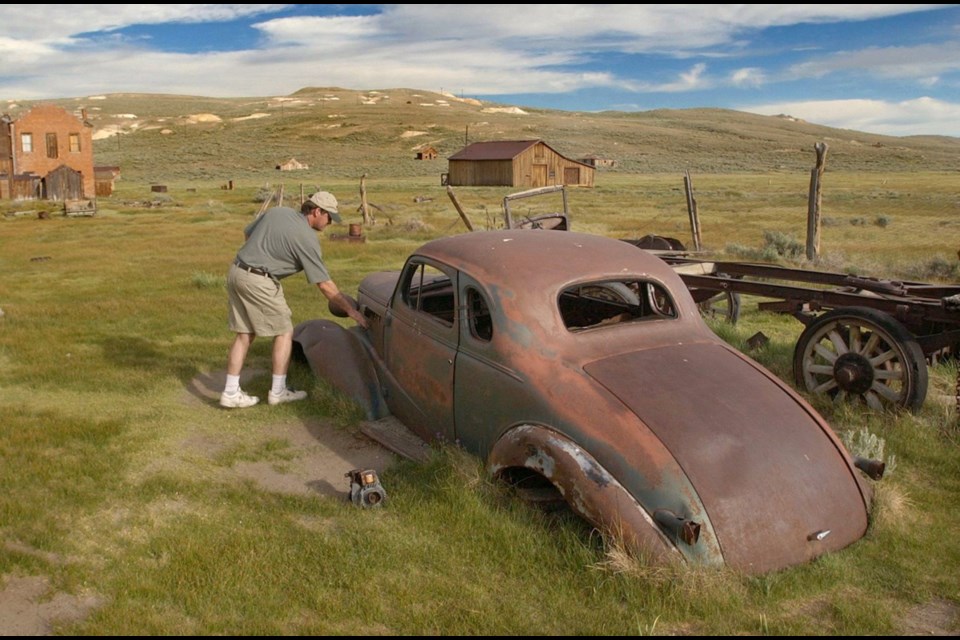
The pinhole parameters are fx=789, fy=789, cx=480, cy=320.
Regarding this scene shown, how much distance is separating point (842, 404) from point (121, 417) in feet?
19.1

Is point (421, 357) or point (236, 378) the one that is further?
point (236, 378)

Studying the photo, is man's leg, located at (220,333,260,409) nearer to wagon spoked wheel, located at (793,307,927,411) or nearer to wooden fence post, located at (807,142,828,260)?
wagon spoked wheel, located at (793,307,927,411)

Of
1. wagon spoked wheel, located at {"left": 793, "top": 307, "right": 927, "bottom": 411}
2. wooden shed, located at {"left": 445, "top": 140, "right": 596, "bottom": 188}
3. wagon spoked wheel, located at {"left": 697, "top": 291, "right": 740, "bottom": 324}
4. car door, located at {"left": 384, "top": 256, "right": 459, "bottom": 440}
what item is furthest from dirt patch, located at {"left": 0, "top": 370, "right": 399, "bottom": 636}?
wooden shed, located at {"left": 445, "top": 140, "right": 596, "bottom": 188}

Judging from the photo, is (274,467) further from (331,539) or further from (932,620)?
(932,620)

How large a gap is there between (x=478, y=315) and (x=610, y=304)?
3.97 ft

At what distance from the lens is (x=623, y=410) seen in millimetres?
3969

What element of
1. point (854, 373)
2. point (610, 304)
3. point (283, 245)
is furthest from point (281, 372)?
point (854, 373)

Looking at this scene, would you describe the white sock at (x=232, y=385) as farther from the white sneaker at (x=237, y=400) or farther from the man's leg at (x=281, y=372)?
the man's leg at (x=281, y=372)

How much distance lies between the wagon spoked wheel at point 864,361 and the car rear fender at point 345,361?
11.7 feet

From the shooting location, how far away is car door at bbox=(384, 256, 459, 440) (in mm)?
5055

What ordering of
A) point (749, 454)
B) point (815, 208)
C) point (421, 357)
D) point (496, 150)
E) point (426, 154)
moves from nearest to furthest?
1. point (749, 454)
2. point (421, 357)
3. point (815, 208)
4. point (496, 150)
5. point (426, 154)

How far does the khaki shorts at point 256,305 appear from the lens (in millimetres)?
6324

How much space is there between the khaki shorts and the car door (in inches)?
44.4

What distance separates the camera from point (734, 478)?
12.2ft
